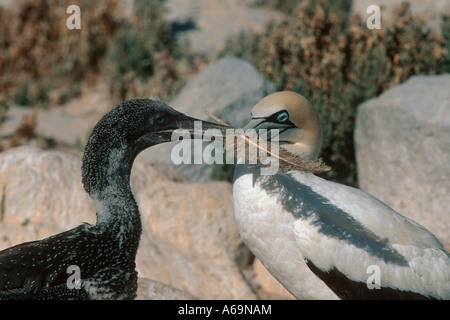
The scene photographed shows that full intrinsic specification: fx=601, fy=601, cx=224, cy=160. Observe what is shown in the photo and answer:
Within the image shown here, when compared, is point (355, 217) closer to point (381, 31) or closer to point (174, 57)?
point (381, 31)

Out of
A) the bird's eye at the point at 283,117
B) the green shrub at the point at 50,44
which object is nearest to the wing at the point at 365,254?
the bird's eye at the point at 283,117

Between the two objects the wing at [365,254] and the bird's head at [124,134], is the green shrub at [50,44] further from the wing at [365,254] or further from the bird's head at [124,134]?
the wing at [365,254]

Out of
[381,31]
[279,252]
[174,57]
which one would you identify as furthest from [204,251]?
[174,57]

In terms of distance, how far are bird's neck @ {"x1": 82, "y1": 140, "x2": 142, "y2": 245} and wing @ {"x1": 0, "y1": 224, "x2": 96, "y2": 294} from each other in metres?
0.14

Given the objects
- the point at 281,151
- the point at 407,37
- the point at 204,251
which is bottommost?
the point at 204,251

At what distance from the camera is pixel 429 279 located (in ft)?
12.0

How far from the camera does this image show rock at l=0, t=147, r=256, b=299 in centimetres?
510

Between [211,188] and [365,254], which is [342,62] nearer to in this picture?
[211,188]

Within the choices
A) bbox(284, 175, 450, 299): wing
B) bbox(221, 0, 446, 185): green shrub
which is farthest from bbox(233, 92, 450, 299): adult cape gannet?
bbox(221, 0, 446, 185): green shrub

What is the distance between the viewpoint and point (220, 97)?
23.8 ft

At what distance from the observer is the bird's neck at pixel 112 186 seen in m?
3.27

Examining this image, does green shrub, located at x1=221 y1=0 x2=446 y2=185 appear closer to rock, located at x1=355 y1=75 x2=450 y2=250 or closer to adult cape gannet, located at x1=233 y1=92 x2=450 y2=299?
rock, located at x1=355 y1=75 x2=450 y2=250

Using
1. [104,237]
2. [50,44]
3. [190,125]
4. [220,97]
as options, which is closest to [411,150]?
[220,97]

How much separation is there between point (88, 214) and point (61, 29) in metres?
6.75
